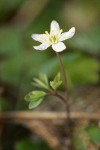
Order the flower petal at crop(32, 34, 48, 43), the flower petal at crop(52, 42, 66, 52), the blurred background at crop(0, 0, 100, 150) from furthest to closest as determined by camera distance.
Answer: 1. the blurred background at crop(0, 0, 100, 150)
2. the flower petal at crop(32, 34, 48, 43)
3. the flower petal at crop(52, 42, 66, 52)

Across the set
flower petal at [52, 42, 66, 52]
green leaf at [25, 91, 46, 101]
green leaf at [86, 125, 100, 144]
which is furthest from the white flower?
green leaf at [86, 125, 100, 144]

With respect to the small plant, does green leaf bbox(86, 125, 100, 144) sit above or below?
below

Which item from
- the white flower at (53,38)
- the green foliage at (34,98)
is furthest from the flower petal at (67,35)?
the green foliage at (34,98)

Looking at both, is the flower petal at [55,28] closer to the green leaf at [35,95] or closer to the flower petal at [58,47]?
the flower petal at [58,47]

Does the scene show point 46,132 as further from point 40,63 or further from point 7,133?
point 40,63

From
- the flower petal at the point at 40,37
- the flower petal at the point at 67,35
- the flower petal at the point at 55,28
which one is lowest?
the flower petal at the point at 67,35

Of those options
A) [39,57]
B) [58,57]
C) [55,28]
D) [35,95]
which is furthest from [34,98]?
[39,57]

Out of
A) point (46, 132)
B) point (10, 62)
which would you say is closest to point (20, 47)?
point (10, 62)

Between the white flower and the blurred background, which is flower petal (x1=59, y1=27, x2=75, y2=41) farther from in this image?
the blurred background
